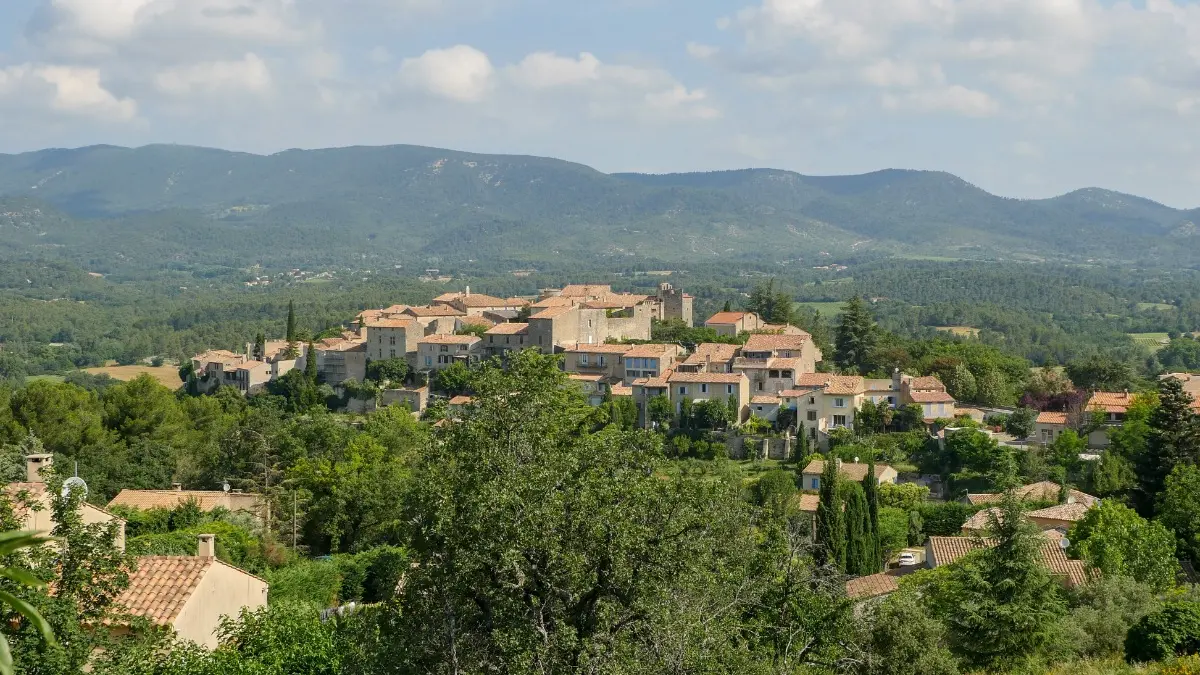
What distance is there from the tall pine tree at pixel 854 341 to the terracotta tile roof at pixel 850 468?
679 inches

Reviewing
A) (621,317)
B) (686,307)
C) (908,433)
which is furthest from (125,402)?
(686,307)

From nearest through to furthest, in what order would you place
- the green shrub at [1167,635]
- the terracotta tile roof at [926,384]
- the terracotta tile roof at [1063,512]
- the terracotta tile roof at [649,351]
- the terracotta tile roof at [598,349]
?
the green shrub at [1167,635] → the terracotta tile roof at [1063,512] → the terracotta tile roof at [926,384] → the terracotta tile roof at [649,351] → the terracotta tile roof at [598,349]

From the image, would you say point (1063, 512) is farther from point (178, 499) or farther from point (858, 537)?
point (178, 499)

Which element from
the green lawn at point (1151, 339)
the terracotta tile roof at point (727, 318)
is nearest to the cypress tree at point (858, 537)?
the terracotta tile roof at point (727, 318)

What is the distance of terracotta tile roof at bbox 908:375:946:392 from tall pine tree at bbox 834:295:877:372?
7980 mm

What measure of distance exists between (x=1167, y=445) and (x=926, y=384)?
1945cm

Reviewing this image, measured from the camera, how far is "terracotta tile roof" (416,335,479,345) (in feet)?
206

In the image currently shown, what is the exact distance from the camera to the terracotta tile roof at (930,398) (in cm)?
5319

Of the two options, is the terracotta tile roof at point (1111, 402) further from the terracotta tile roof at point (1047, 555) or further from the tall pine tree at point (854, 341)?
the terracotta tile roof at point (1047, 555)

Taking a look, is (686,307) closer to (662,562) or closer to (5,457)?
(5,457)

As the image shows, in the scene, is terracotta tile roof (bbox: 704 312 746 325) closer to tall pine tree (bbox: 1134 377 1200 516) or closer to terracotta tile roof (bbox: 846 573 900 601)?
tall pine tree (bbox: 1134 377 1200 516)

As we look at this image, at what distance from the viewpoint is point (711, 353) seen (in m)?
57.9

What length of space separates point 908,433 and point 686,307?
29.1 meters

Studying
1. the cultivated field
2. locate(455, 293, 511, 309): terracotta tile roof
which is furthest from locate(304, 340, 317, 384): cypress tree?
the cultivated field
